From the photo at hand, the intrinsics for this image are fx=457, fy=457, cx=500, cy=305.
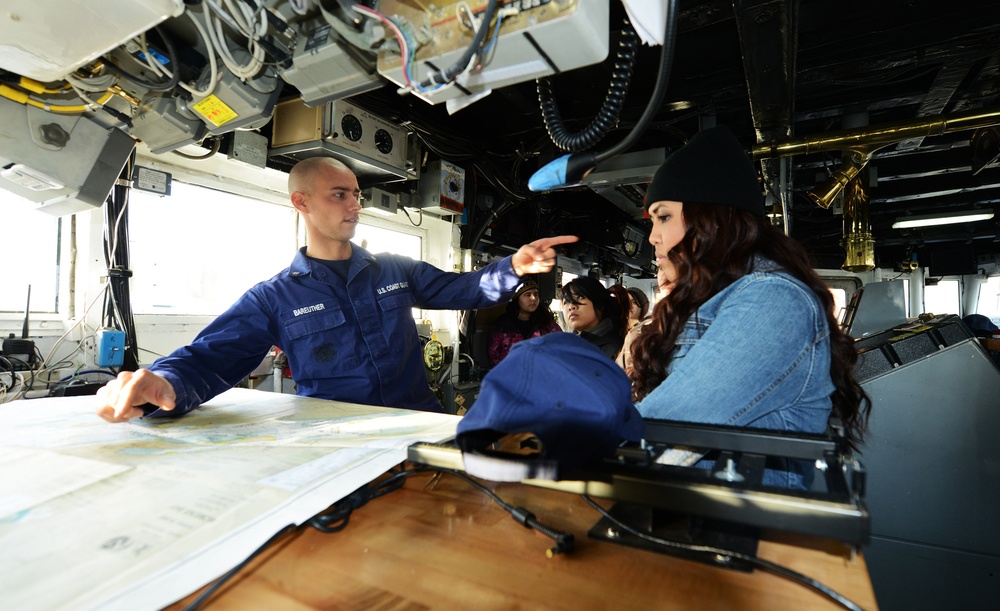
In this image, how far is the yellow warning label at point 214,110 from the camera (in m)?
1.38

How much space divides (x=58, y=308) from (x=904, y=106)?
490 centimetres

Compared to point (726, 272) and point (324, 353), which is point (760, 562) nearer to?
point (726, 272)

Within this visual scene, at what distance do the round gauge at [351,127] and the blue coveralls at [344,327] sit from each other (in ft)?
2.67

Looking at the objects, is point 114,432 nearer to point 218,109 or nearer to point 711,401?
point 218,109

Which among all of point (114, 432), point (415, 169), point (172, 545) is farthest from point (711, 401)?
point (415, 169)

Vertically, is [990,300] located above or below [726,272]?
above

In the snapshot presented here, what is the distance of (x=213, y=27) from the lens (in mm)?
1183

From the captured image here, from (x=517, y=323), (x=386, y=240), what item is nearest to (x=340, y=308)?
(x=386, y=240)

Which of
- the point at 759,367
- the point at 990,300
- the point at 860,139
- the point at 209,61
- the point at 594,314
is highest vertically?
the point at 860,139

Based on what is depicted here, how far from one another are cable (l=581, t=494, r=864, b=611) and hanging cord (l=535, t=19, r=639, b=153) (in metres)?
0.91

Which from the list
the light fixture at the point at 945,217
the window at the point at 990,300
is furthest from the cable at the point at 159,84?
the window at the point at 990,300

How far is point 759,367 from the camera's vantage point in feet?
2.62

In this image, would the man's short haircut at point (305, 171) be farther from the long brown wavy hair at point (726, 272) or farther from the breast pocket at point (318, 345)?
the long brown wavy hair at point (726, 272)

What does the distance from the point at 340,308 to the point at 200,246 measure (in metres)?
1.49
